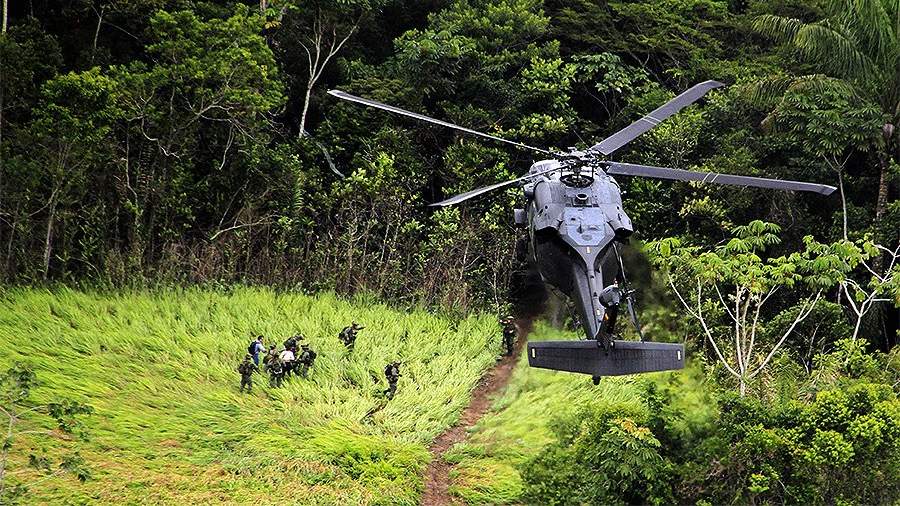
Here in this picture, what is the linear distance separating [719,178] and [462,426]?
4619 mm

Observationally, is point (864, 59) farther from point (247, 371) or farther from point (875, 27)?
point (247, 371)

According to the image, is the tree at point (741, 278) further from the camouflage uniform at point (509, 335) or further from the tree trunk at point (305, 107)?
the tree trunk at point (305, 107)

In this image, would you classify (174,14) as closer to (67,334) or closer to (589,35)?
(67,334)

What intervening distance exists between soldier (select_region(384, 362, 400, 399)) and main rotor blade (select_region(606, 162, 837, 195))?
366cm

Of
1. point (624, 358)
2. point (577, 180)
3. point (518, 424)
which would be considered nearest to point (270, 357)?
point (518, 424)

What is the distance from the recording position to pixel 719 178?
35.3ft

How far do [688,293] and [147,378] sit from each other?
6849mm

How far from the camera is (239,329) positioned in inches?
556

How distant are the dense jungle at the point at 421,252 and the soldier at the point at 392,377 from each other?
23 cm

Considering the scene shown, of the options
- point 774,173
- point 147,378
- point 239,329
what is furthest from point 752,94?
point 147,378

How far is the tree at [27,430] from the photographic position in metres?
9.78

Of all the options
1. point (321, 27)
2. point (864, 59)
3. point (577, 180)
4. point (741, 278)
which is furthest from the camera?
point (321, 27)

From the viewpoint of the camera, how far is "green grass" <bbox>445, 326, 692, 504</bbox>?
1198 cm

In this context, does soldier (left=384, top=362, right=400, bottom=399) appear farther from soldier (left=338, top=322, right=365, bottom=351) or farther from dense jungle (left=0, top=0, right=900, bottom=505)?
soldier (left=338, top=322, right=365, bottom=351)
